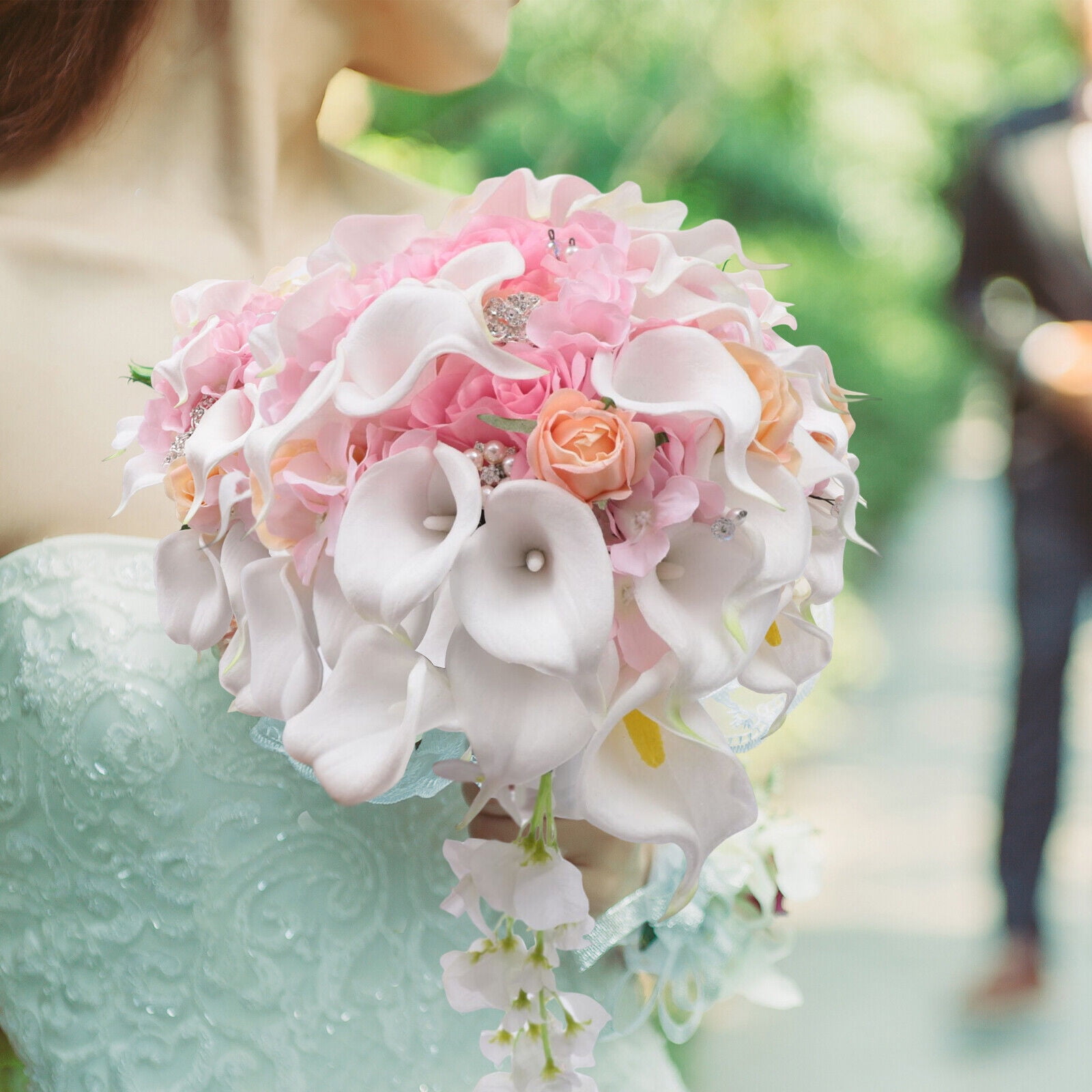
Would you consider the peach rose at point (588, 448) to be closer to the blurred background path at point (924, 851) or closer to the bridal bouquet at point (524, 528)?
the bridal bouquet at point (524, 528)

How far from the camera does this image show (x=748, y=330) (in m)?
0.37

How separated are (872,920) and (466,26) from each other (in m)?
1.72

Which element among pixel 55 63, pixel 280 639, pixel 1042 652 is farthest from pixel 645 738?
pixel 1042 652

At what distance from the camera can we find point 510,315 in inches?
13.5

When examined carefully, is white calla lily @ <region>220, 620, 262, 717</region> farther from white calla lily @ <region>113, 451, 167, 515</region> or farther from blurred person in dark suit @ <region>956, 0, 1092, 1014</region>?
blurred person in dark suit @ <region>956, 0, 1092, 1014</region>

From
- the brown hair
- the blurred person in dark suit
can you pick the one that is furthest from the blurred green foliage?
the brown hair

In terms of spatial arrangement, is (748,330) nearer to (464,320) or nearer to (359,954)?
(464,320)

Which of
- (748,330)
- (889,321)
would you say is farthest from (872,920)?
(748,330)

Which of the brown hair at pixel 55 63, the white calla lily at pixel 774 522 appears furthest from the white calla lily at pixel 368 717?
the brown hair at pixel 55 63

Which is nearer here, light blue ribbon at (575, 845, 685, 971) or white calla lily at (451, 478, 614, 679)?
white calla lily at (451, 478, 614, 679)

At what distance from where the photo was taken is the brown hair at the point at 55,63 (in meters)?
0.71

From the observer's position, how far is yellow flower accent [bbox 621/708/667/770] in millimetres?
341

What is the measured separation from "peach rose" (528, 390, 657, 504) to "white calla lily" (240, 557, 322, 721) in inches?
3.8

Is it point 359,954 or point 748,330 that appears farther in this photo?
point 359,954
